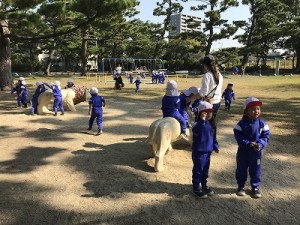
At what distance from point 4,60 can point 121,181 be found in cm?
1236

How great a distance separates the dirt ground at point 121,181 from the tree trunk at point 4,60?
25.8 ft

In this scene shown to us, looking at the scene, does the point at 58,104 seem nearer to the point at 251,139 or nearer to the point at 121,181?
the point at 121,181

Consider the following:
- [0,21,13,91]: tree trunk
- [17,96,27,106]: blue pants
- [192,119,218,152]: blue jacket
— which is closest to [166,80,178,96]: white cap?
[192,119,218,152]: blue jacket

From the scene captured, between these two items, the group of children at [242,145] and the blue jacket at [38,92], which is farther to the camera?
the blue jacket at [38,92]

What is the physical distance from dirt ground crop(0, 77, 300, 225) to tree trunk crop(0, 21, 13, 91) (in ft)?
25.8

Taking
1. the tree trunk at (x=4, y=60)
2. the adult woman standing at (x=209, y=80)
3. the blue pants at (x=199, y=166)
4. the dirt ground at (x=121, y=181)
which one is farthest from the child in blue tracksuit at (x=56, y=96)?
the tree trunk at (x=4, y=60)

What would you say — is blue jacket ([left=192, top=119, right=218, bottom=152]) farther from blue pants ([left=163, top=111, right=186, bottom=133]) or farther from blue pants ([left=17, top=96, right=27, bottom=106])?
blue pants ([left=17, top=96, right=27, bottom=106])

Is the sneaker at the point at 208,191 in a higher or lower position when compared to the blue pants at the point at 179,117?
lower

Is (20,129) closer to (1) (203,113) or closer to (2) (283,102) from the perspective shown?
(1) (203,113)

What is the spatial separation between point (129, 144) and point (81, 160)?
128cm

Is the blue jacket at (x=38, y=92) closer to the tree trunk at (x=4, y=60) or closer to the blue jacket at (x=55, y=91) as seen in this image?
the blue jacket at (x=55, y=91)

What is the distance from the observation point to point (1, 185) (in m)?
4.48

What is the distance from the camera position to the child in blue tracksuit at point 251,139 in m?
3.95

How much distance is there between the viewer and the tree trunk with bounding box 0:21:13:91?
14.7 m
